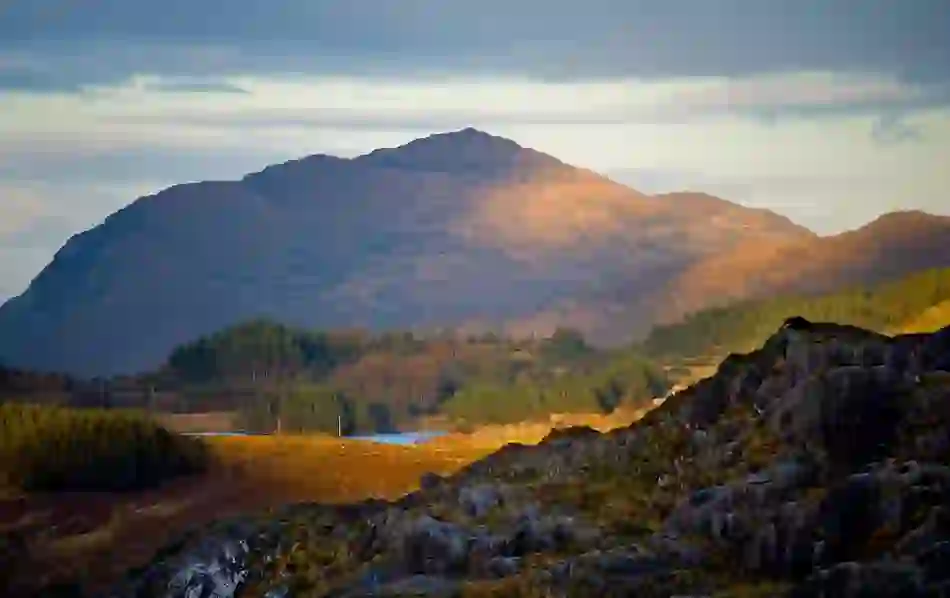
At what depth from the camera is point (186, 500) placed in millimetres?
64500

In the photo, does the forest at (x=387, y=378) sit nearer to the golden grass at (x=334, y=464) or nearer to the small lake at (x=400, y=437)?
the small lake at (x=400, y=437)

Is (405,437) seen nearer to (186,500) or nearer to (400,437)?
(400,437)

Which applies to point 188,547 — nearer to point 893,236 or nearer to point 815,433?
point 815,433

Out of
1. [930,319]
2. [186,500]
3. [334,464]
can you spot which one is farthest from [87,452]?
[930,319]

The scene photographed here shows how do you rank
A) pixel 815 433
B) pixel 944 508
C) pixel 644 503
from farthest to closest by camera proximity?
pixel 644 503 → pixel 815 433 → pixel 944 508

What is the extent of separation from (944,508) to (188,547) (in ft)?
61.5

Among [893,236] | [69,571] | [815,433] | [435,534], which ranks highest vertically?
[893,236]

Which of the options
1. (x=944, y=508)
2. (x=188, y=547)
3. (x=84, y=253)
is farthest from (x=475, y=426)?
(x=84, y=253)

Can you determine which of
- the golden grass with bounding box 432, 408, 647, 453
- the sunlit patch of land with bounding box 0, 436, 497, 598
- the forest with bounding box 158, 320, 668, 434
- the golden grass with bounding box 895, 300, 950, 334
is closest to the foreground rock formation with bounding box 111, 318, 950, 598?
the sunlit patch of land with bounding box 0, 436, 497, 598

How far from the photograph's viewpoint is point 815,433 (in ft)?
95.6

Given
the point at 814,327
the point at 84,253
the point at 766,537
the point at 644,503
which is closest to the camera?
the point at 766,537

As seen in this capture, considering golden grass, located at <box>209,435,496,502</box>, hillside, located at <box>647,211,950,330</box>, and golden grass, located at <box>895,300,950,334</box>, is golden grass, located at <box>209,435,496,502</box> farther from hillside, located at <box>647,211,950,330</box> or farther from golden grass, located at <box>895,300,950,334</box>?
hillside, located at <box>647,211,950,330</box>

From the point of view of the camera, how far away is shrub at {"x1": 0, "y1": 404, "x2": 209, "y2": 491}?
65.7 m

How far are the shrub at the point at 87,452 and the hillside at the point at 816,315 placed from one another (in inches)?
1658
